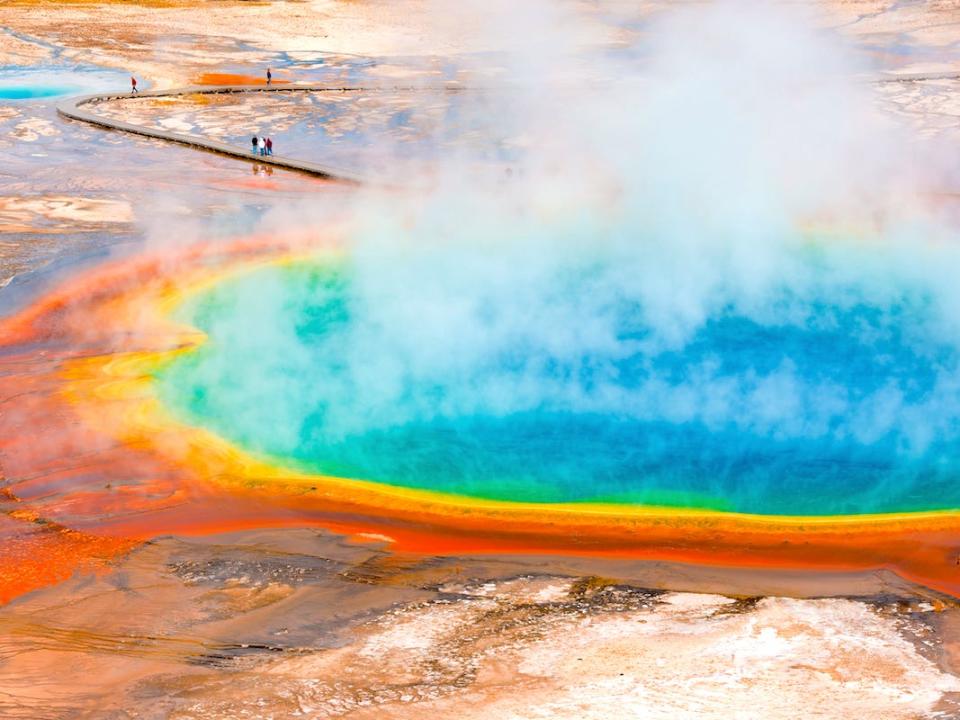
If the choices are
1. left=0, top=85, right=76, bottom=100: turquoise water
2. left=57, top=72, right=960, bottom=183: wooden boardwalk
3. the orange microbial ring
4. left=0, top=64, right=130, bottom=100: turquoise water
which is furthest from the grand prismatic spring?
left=0, top=64, right=130, bottom=100: turquoise water

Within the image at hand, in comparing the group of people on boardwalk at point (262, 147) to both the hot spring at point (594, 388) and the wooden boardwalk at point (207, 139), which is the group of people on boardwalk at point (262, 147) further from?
the hot spring at point (594, 388)

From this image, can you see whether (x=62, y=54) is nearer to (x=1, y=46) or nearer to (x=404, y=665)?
(x=1, y=46)

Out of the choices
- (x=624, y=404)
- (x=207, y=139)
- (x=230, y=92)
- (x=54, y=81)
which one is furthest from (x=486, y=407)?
(x=54, y=81)

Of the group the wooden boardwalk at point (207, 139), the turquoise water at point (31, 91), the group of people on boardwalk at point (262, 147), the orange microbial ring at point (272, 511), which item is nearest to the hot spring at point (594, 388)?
the orange microbial ring at point (272, 511)

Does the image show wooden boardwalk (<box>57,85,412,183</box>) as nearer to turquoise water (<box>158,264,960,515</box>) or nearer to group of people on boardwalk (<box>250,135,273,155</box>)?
group of people on boardwalk (<box>250,135,273,155</box>)

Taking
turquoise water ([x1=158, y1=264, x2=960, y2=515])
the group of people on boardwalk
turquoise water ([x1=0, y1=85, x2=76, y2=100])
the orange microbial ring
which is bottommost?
the orange microbial ring

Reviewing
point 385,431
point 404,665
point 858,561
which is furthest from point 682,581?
point 385,431
